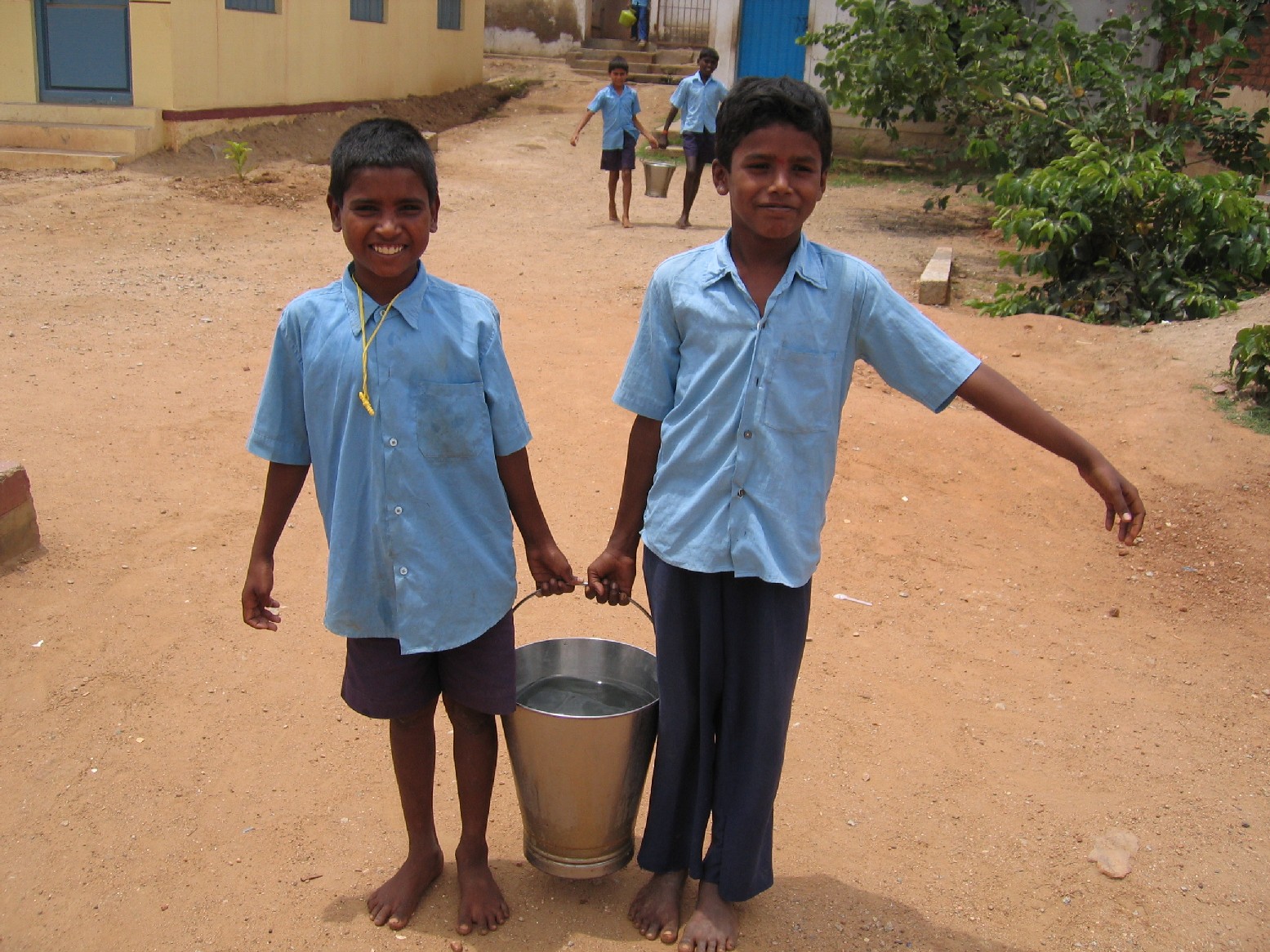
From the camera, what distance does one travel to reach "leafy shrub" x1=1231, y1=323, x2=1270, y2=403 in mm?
5482

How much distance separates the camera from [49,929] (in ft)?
7.78

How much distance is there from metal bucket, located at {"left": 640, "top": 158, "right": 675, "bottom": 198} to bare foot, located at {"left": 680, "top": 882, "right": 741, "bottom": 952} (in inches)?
354

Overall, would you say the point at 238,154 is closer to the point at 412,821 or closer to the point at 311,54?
the point at 311,54

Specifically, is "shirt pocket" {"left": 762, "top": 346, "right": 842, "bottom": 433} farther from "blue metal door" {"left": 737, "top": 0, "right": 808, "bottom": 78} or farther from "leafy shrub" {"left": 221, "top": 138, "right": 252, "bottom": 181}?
"blue metal door" {"left": 737, "top": 0, "right": 808, "bottom": 78}

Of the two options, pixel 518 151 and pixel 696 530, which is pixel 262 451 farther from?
pixel 518 151

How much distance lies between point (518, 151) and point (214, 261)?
6905 millimetres

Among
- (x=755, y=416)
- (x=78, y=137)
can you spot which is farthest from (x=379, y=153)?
(x=78, y=137)

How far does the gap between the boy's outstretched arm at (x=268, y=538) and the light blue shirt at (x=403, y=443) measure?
0.05 meters

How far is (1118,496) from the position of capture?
2.09 meters

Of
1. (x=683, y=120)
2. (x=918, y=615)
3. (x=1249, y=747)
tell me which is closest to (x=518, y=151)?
(x=683, y=120)

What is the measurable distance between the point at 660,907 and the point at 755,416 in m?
1.07

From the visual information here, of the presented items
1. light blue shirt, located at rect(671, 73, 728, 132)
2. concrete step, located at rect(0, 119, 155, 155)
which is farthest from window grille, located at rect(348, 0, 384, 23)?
light blue shirt, located at rect(671, 73, 728, 132)

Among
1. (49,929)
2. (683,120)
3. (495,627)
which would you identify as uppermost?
(683,120)

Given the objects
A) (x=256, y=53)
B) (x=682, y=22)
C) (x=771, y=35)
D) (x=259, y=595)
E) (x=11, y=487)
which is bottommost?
(x=11, y=487)
